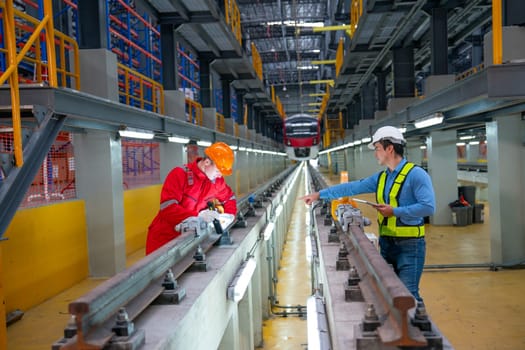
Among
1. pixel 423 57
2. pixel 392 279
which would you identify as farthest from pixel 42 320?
pixel 423 57

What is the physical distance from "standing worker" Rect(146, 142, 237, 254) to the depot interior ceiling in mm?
4968

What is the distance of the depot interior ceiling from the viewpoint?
8391mm

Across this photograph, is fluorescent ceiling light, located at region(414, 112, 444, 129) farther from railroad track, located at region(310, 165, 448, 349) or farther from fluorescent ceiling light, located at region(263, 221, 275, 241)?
railroad track, located at region(310, 165, 448, 349)

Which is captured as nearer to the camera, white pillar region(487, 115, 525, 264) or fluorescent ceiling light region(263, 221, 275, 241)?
fluorescent ceiling light region(263, 221, 275, 241)

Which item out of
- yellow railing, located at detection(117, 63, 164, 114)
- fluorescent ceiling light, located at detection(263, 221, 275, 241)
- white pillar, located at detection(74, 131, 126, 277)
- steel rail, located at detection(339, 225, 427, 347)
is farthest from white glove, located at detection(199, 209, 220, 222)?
yellow railing, located at detection(117, 63, 164, 114)

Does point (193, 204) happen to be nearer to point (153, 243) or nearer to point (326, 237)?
point (153, 243)

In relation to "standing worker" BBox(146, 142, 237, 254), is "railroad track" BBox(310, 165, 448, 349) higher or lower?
lower

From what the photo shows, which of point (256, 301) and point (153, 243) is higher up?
point (153, 243)

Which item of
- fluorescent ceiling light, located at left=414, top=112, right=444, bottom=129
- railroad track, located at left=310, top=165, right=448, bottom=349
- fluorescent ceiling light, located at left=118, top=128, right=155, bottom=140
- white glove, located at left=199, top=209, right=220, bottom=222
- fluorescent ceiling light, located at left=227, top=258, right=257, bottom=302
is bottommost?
fluorescent ceiling light, located at left=227, top=258, right=257, bottom=302

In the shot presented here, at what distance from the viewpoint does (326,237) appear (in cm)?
358

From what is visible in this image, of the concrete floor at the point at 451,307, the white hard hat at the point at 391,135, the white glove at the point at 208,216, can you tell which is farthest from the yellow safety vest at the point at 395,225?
the concrete floor at the point at 451,307

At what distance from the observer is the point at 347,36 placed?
43.9 feet

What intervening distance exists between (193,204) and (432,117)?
3.69 m

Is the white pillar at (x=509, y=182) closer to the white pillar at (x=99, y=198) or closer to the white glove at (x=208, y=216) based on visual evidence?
the white glove at (x=208, y=216)
